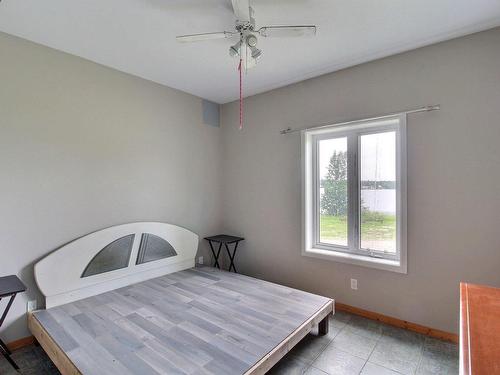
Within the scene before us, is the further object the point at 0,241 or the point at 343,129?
the point at 343,129

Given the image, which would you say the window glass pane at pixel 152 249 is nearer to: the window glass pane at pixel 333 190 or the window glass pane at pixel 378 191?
the window glass pane at pixel 333 190

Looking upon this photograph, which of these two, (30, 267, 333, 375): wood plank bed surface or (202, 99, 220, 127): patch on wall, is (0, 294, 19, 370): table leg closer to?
(30, 267, 333, 375): wood plank bed surface

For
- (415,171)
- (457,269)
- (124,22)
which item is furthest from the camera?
(415,171)

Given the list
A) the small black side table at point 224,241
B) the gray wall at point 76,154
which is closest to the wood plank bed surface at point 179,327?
the gray wall at point 76,154

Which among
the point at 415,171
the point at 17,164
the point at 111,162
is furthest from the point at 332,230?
the point at 17,164

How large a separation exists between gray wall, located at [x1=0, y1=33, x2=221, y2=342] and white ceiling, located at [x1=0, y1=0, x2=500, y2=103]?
30 centimetres

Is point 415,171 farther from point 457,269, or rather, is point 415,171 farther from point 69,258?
point 69,258

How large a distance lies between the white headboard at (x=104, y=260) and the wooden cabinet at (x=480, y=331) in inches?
112

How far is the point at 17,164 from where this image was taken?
224cm

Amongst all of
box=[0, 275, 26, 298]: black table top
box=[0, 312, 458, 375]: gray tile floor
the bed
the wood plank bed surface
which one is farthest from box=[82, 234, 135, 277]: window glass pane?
box=[0, 312, 458, 375]: gray tile floor

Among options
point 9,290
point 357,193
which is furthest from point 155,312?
point 357,193

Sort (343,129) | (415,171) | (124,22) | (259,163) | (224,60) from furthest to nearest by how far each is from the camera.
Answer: (259,163) < (343,129) < (224,60) < (415,171) < (124,22)

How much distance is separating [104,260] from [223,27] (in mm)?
2474

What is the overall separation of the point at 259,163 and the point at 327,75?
1.36m
